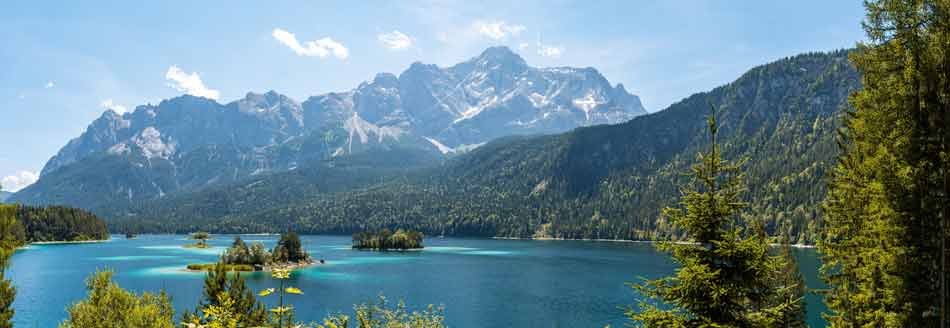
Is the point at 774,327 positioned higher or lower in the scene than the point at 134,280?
higher

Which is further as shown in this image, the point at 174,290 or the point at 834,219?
the point at 174,290

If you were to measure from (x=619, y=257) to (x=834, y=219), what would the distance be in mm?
161674

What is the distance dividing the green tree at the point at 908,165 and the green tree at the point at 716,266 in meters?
9.36

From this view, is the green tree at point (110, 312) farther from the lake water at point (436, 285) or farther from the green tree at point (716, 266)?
the lake water at point (436, 285)

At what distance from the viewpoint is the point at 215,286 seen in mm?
51844

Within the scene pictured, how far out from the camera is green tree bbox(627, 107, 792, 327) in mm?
16875

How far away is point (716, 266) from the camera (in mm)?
17625

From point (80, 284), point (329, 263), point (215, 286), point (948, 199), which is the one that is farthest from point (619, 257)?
point (948, 199)

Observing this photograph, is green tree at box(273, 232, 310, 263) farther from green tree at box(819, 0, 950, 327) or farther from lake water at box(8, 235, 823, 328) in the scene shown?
green tree at box(819, 0, 950, 327)

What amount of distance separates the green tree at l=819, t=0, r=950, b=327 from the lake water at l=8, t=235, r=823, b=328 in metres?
55.5

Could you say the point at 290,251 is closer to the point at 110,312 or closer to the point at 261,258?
the point at 261,258

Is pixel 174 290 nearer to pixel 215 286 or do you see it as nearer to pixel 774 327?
pixel 215 286

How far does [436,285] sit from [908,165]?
343ft

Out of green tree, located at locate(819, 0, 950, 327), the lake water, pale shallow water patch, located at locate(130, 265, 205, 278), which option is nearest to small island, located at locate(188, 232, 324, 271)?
pale shallow water patch, located at locate(130, 265, 205, 278)
